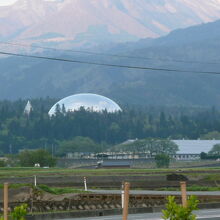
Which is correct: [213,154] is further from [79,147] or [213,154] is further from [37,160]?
[37,160]

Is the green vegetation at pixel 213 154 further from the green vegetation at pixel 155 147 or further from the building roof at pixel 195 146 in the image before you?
the building roof at pixel 195 146

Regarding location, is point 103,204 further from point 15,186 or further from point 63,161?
point 63,161

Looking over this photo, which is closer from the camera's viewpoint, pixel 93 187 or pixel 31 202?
pixel 31 202

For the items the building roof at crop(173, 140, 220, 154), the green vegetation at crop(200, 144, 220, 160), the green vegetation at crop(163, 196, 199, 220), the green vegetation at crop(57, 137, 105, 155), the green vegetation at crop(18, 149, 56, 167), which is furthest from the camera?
the building roof at crop(173, 140, 220, 154)

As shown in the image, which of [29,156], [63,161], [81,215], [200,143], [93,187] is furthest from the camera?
[200,143]

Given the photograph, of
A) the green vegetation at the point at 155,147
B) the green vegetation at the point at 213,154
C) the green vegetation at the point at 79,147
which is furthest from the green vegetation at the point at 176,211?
the green vegetation at the point at 79,147

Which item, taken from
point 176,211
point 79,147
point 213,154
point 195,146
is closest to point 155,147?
point 213,154

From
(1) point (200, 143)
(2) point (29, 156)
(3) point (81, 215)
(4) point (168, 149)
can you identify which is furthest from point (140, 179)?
(1) point (200, 143)

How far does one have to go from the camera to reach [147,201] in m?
40.8

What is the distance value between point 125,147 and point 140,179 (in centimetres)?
11390

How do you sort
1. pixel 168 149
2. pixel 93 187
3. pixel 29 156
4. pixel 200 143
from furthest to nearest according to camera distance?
1. pixel 200 143
2. pixel 168 149
3. pixel 29 156
4. pixel 93 187

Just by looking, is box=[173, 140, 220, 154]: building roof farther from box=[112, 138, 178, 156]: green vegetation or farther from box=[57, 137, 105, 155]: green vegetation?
box=[57, 137, 105, 155]: green vegetation

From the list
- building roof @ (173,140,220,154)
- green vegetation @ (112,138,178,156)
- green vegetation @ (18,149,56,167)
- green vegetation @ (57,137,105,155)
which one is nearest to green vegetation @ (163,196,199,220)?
green vegetation @ (18,149,56,167)

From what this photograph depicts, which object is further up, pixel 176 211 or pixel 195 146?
pixel 195 146
